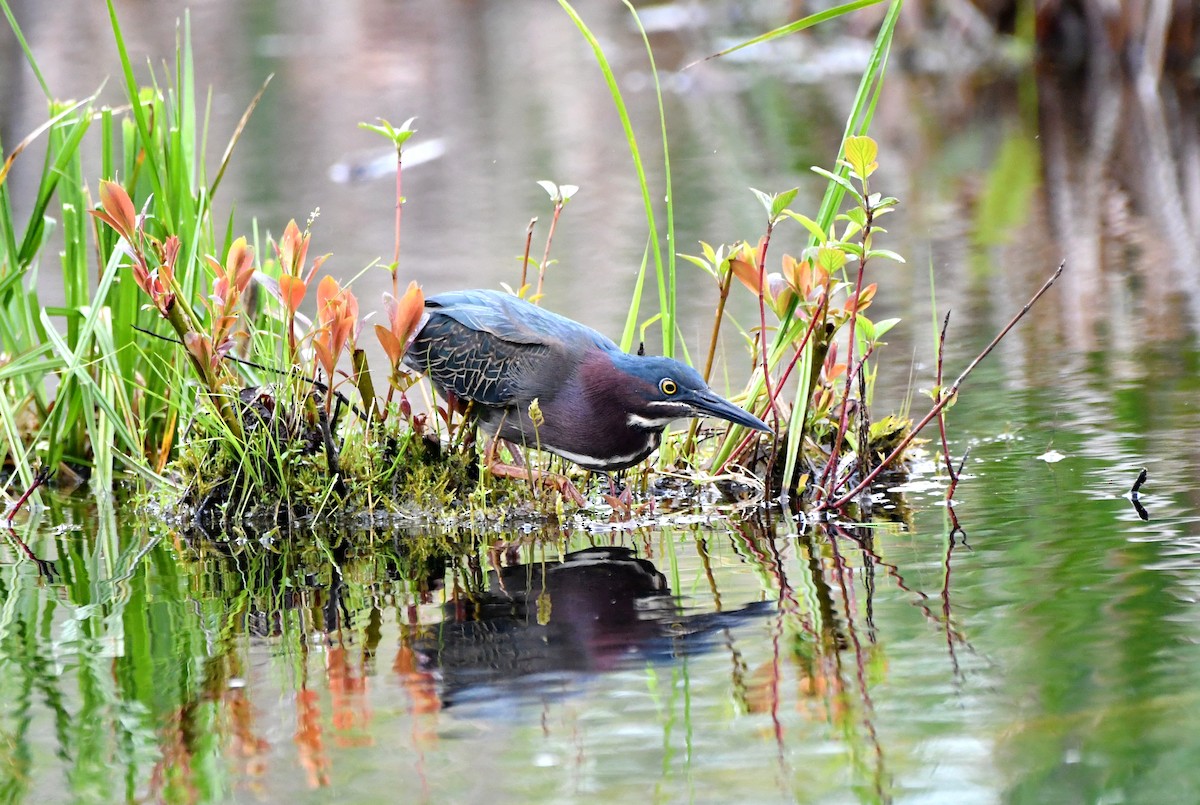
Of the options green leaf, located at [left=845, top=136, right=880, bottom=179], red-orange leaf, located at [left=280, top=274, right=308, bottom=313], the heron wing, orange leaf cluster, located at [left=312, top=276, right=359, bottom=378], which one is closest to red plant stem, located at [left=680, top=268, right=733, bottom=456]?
the heron wing

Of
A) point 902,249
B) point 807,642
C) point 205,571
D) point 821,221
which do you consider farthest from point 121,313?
point 902,249

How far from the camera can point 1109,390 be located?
577 cm

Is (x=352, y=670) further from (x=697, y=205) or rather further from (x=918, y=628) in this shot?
(x=697, y=205)

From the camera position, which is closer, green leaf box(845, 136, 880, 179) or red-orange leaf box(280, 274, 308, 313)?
green leaf box(845, 136, 880, 179)

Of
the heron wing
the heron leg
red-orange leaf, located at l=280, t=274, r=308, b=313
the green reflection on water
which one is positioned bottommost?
the green reflection on water

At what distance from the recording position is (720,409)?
440cm

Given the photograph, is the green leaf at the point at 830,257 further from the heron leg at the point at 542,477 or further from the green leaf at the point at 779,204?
the heron leg at the point at 542,477

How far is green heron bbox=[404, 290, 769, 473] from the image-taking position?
446cm

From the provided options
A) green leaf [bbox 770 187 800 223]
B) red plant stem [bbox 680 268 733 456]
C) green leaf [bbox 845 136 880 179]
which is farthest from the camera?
red plant stem [bbox 680 268 733 456]

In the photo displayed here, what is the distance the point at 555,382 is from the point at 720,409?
0.55 metres

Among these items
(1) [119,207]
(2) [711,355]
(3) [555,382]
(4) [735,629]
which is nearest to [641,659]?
(4) [735,629]

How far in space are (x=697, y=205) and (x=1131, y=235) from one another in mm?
3035

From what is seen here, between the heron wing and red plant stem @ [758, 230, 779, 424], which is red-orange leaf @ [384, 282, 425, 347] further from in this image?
red plant stem @ [758, 230, 779, 424]

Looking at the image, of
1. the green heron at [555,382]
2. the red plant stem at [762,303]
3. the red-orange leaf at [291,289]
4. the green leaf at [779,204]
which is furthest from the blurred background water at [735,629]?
the green leaf at [779,204]
